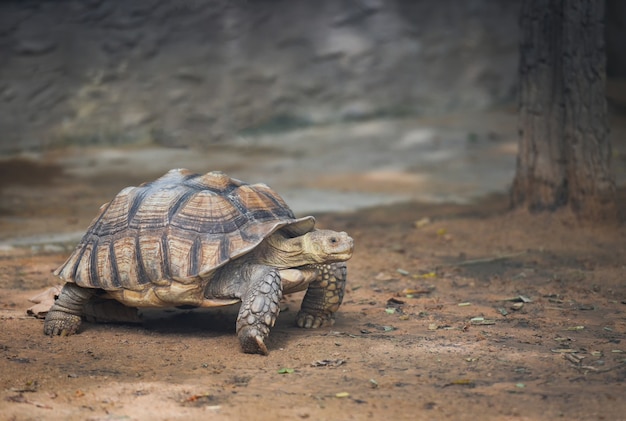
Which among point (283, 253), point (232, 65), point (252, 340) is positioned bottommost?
point (252, 340)

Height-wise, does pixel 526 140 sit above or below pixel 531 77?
below

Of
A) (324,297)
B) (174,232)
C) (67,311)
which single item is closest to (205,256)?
(174,232)

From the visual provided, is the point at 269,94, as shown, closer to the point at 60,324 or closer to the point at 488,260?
the point at 488,260

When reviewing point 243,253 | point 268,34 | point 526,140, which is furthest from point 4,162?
point 243,253

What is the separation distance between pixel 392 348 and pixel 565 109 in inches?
150

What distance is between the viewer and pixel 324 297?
17.3 ft

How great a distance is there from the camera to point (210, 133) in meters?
Result: 12.7

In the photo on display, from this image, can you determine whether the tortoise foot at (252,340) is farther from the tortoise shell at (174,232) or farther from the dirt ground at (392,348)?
the tortoise shell at (174,232)

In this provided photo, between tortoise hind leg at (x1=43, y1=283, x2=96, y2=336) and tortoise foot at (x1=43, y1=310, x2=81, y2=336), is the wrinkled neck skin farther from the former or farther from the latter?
tortoise foot at (x1=43, y1=310, x2=81, y2=336)

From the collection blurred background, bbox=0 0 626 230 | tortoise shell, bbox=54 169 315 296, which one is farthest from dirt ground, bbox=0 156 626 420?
blurred background, bbox=0 0 626 230

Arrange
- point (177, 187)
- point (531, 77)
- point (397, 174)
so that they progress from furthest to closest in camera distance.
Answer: point (397, 174) < point (531, 77) < point (177, 187)

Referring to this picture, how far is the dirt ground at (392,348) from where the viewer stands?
12.6 feet

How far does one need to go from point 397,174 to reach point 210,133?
3.18m

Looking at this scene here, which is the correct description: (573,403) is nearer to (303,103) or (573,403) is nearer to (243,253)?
(243,253)
